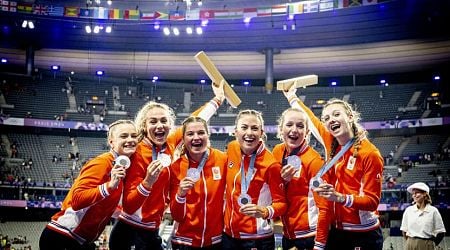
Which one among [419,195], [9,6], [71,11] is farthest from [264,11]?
[419,195]

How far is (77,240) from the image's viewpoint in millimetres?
4504

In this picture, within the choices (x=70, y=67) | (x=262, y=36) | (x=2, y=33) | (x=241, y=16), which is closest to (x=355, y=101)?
(x=262, y=36)

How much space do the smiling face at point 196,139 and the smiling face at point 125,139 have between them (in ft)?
1.64

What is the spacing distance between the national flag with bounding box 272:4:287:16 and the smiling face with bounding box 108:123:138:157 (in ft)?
80.1

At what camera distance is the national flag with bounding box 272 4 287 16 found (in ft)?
91.6

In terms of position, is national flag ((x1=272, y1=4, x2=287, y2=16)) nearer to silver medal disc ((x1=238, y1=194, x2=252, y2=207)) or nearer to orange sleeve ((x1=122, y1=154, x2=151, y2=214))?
orange sleeve ((x1=122, y1=154, x2=151, y2=214))

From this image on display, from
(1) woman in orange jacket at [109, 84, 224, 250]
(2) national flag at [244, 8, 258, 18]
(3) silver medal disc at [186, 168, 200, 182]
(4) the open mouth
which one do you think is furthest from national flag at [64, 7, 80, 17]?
(4) the open mouth

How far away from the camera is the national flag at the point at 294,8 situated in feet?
90.5

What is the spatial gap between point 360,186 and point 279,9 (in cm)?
2467

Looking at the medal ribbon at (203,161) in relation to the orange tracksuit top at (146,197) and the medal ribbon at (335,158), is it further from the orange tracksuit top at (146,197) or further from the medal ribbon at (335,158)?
the medal ribbon at (335,158)

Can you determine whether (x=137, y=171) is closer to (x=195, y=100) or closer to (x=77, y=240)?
(x=77, y=240)

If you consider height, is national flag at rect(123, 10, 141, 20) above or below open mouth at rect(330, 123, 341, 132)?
above

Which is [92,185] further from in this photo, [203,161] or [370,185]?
[370,185]

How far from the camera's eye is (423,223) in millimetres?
7730
